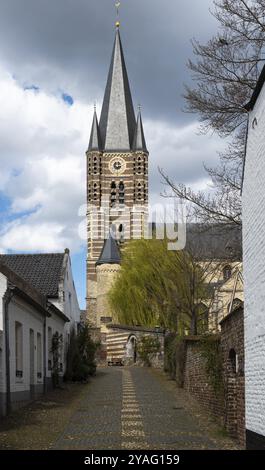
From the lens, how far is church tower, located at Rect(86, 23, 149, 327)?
88938 mm

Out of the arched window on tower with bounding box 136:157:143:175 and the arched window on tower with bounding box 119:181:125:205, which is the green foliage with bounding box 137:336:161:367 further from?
the arched window on tower with bounding box 136:157:143:175

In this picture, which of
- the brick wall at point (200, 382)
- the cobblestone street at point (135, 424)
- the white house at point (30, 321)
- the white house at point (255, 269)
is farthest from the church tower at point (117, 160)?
the white house at point (255, 269)

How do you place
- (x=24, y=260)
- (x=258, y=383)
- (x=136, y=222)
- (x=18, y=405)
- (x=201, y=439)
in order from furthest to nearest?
(x=136, y=222) < (x=24, y=260) < (x=18, y=405) < (x=201, y=439) < (x=258, y=383)

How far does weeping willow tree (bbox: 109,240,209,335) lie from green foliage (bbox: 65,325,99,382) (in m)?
4.85

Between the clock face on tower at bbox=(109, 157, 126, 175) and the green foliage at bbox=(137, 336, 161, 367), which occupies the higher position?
the clock face on tower at bbox=(109, 157, 126, 175)

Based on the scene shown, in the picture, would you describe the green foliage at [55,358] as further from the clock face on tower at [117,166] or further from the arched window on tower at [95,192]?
the clock face on tower at [117,166]

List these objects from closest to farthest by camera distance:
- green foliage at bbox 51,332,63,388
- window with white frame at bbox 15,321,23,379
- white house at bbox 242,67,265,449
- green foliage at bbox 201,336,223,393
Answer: white house at bbox 242,67,265,449, green foliage at bbox 201,336,223,393, window with white frame at bbox 15,321,23,379, green foliage at bbox 51,332,63,388

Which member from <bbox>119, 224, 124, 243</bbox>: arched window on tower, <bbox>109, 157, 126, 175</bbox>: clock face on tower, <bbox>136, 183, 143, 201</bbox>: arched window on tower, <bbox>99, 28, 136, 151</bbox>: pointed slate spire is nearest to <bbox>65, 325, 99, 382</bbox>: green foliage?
<bbox>119, 224, 124, 243</bbox>: arched window on tower

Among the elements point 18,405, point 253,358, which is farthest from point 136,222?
point 253,358

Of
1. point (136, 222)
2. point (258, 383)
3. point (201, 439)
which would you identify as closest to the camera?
point (258, 383)

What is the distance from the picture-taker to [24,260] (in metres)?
30.1
